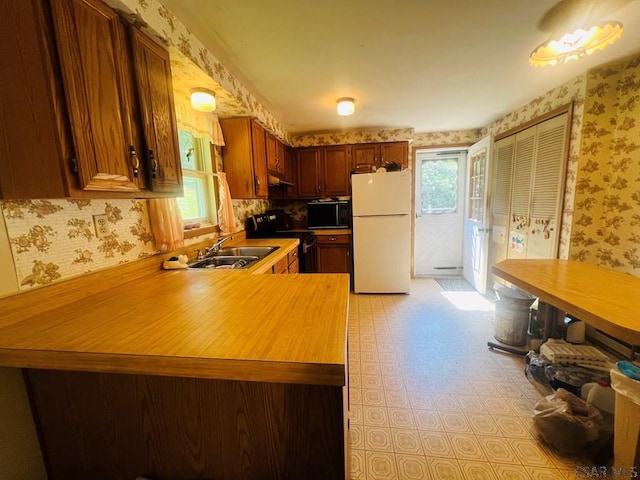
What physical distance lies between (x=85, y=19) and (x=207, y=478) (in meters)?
1.63

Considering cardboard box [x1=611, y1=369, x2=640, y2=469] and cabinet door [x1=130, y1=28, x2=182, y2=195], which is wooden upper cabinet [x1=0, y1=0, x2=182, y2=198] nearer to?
cabinet door [x1=130, y1=28, x2=182, y2=195]

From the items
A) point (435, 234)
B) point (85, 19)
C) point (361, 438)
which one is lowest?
point (361, 438)

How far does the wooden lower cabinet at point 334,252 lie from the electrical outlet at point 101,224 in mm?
2517

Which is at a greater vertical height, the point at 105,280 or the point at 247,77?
the point at 247,77

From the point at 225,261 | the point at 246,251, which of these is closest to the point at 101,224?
the point at 225,261

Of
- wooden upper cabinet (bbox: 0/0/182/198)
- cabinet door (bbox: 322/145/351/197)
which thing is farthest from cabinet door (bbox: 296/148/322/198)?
wooden upper cabinet (bbox: 0/0/182/198)

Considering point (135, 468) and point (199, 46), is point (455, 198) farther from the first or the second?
point (135, 468)

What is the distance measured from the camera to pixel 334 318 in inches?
34.7

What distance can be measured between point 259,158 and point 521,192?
2.89 metres

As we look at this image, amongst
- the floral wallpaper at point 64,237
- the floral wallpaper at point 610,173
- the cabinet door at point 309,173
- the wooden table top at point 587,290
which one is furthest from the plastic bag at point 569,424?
the cabinet door at point 309,173

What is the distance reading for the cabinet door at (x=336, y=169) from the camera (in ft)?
12.2

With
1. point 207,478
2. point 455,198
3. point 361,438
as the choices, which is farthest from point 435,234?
point 207,478

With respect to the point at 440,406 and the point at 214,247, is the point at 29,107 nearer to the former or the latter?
the point at 214,247

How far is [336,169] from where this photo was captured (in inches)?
148
